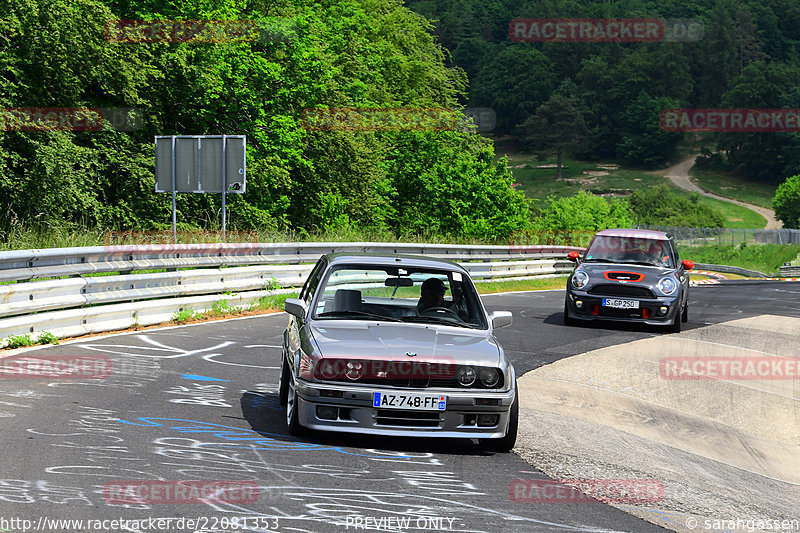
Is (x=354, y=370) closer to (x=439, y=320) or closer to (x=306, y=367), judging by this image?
(x=306, y=367)

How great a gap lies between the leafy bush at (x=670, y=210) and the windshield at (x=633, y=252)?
119 meters

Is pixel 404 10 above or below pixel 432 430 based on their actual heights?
above

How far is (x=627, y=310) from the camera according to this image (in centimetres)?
1602

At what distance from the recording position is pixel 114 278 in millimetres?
12859

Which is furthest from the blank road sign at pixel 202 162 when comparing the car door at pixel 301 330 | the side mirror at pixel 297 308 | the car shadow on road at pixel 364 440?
the car shadow on road at pixel 364 440

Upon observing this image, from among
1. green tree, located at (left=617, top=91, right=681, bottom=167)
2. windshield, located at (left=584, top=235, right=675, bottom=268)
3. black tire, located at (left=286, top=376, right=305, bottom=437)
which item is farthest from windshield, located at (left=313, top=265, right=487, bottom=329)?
green tree, located at (left=617, top=91, right=681, bottom=167)

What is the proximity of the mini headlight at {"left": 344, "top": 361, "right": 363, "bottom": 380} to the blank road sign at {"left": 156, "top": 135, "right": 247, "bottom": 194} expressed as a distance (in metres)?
15.3

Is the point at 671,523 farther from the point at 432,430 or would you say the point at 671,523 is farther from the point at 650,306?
the point at 650,306

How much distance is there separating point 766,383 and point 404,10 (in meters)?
53.7

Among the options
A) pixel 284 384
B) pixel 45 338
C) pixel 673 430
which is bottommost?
pixel 673 430

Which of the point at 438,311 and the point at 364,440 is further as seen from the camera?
the point at 438,311

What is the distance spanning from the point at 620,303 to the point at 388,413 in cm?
1002

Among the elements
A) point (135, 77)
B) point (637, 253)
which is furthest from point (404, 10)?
point (637, 253)

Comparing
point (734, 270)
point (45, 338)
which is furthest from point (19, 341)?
point (734, 270)
